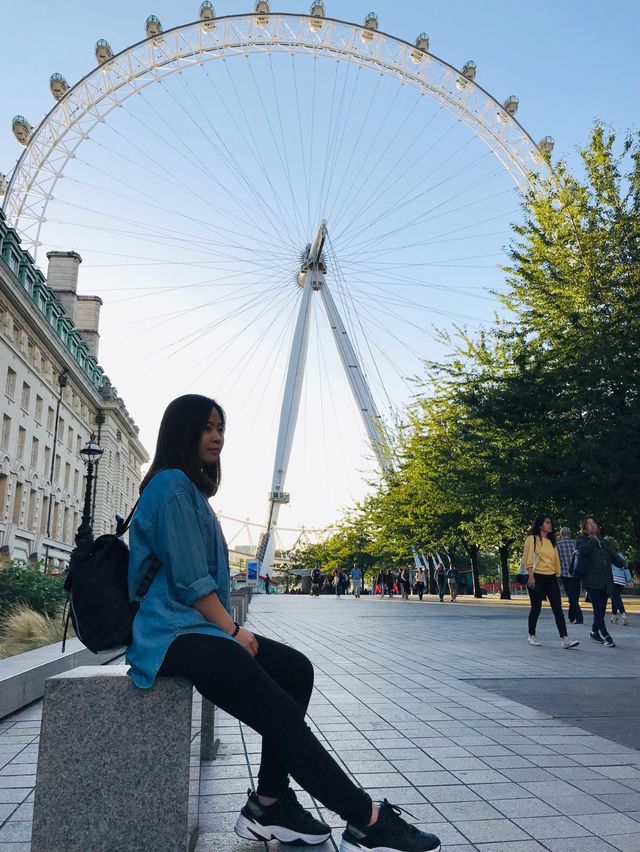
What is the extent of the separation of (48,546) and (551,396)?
35504 mm

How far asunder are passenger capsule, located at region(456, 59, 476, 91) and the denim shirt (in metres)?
35.7

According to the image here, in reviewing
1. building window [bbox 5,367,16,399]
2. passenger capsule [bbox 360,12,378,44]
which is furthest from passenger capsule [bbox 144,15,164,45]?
building window [bbox 5,367,16,399]

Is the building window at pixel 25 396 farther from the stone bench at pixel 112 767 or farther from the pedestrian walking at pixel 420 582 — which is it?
the stone bench at pixel 112 767

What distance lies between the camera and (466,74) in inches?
1351

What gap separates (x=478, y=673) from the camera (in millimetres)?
8750

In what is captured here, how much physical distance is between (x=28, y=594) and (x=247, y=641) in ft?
35.9

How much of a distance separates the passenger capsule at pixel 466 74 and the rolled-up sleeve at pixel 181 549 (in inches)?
1411

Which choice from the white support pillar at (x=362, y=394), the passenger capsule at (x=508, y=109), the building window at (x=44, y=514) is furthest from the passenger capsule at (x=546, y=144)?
the building window at (x=44, y=514)

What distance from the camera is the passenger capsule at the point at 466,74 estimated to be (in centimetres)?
3425

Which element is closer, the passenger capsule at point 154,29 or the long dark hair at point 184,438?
the long dark hair at point 184,438

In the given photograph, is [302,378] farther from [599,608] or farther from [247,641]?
[247,641]

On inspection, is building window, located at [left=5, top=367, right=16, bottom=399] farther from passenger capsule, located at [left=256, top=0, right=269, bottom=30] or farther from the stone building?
passenger capsule, located at [left=256, top=0, right=269, bottom=30]

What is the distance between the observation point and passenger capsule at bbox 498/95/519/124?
34156 millimetres

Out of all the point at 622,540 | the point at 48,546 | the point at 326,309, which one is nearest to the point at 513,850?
the point at 622,540
